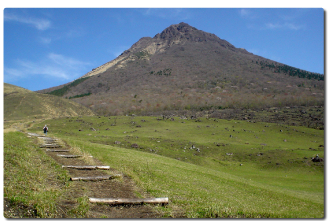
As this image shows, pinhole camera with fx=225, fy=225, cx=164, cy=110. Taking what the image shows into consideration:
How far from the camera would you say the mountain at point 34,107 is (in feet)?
278

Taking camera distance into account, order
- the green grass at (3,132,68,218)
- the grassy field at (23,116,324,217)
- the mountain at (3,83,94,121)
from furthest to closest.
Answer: the mountain at (3,83,94,121) → the grassy field at (23,116,324,217) → the green grass at (3,132,68,218)

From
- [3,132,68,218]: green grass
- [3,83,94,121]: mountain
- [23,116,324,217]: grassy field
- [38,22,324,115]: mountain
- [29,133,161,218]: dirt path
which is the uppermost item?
[38,22,324,115]: mountain

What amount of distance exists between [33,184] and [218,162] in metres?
33.1

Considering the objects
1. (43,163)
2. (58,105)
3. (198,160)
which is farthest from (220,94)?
(43,163)

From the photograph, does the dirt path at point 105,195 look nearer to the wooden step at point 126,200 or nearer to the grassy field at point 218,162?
the wooden step at point 126,200

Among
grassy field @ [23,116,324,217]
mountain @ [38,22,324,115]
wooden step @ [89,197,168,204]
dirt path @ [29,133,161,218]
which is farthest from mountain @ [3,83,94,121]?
wooden step @ [89,197,168,204]

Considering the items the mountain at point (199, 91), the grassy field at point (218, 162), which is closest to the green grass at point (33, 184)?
the grassy field at point (218, 162)

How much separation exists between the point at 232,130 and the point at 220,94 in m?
83.3

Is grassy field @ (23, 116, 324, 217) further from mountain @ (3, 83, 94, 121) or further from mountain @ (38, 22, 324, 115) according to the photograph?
mountain @ (38, 22, 324, 115)

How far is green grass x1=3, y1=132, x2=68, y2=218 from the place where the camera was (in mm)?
5977

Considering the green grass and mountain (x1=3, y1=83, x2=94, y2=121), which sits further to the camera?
mountain (x1=3, y1=83, x2=94, y2=121)

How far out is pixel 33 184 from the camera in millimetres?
7727

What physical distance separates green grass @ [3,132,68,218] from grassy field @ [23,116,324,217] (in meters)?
3.37

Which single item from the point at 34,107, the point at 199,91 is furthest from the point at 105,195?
the point at 199,91
